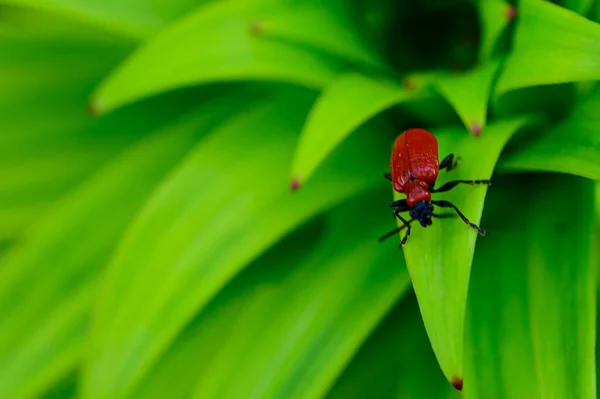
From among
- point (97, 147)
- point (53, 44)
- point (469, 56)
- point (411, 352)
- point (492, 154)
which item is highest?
point (53, 44)

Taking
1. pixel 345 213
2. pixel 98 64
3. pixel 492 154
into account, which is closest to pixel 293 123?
pixel 345 213

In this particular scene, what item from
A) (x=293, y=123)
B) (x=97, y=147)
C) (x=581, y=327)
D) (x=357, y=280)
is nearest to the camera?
(x=581, y=327)

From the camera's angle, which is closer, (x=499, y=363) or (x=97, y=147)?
(x=499, y=363)

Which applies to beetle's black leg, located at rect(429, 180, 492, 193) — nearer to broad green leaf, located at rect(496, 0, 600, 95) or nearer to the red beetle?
Result: the red beetle

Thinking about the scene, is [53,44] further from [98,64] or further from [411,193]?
[411,193]

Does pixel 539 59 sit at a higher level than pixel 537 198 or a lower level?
higher
